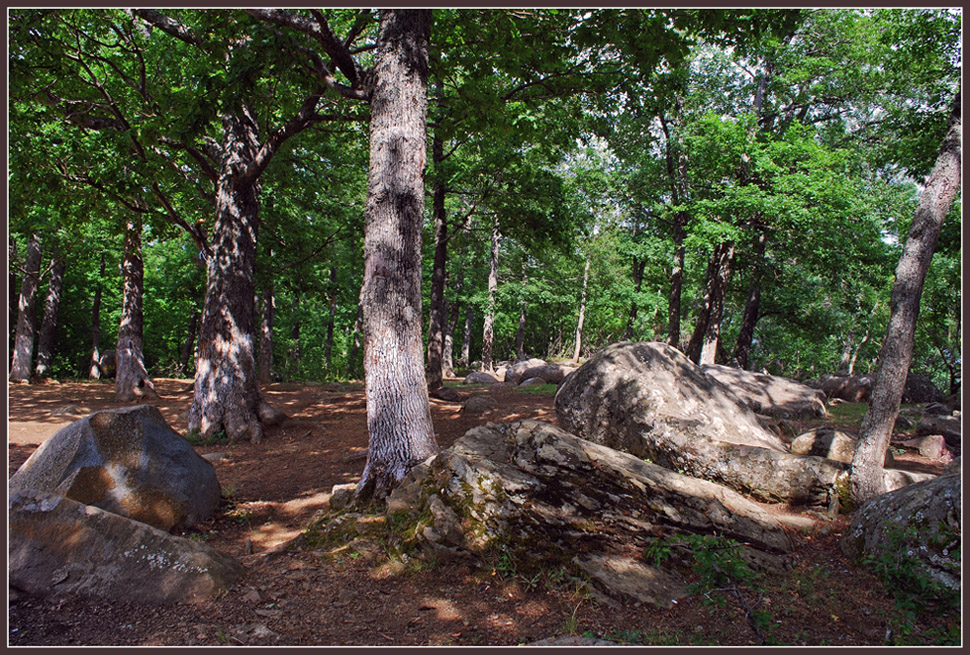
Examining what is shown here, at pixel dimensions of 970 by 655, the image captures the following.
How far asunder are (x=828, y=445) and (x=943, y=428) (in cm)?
387

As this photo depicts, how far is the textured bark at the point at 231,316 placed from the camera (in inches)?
365

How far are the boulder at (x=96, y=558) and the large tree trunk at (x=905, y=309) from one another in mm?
6114

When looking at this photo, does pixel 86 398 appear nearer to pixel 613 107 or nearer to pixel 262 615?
pixel 262 615

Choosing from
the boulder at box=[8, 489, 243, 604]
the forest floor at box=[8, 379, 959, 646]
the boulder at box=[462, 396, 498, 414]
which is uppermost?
the boulder at box=[462, 396, 498, 414]

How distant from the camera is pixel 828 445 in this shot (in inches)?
295

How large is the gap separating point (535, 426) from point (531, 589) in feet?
5.64

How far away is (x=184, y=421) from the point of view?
35.9 feet

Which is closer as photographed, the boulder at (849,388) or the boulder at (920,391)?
the boulder at (849,388)

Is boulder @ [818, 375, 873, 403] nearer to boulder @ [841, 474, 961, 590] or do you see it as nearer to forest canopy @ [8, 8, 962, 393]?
forest canopy @ [8, 8, 962, 393]

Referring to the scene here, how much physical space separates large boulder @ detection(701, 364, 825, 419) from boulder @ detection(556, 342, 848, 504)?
4.38 m

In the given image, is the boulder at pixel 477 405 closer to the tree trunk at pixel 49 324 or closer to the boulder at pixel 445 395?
the boulder at pixel 445 395

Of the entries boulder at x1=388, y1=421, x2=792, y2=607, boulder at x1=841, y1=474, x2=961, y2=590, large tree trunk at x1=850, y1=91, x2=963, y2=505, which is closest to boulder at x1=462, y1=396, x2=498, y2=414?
boulder at x1=388, y1=421, x2=792, y2=607

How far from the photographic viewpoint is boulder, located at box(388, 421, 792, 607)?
384cm

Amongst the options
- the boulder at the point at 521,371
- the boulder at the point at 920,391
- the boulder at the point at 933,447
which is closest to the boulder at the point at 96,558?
the boulder at the point at 933,447
